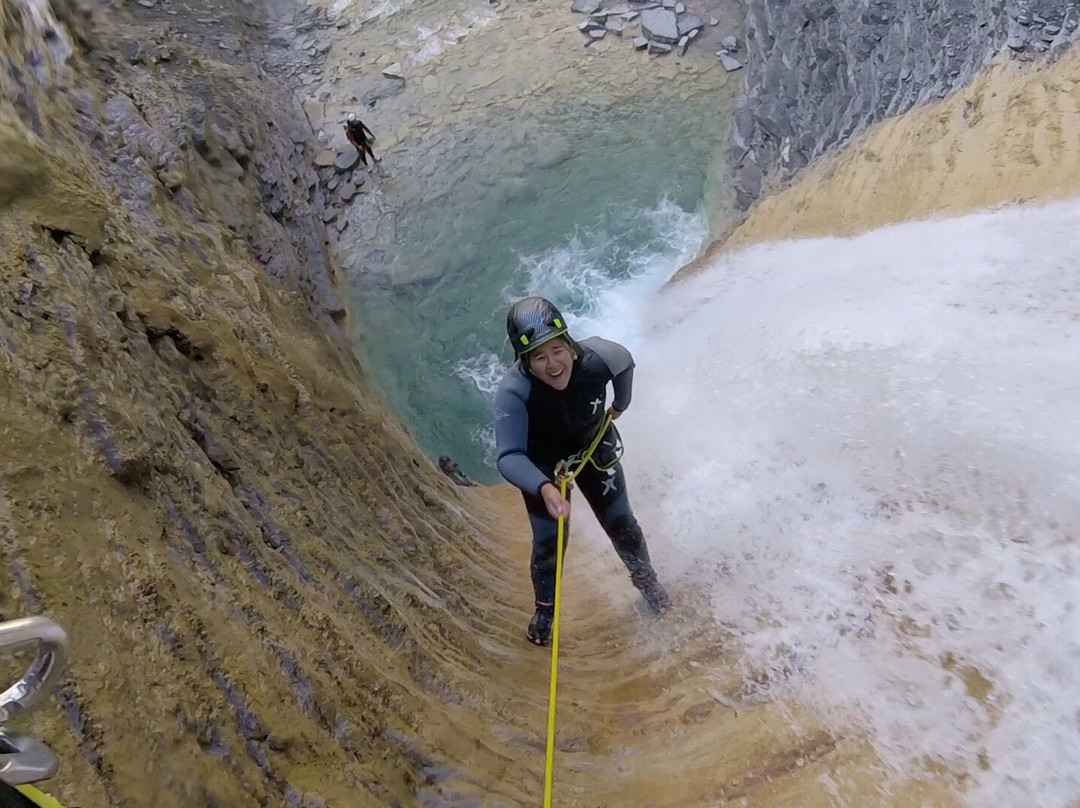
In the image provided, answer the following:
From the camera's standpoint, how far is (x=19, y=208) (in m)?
2.99

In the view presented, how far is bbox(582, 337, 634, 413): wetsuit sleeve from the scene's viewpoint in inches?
118

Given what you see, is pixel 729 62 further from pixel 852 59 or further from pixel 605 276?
pixel 605 276

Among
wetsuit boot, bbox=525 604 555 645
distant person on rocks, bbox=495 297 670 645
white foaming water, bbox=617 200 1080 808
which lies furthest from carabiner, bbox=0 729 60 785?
wetsuit boot, bbox=525 604 555 645

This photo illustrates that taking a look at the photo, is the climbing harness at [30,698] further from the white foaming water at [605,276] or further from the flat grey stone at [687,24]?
the flat grey stone at [687,24]

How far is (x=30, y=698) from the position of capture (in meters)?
1.13

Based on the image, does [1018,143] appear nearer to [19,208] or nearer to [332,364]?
[332,364]

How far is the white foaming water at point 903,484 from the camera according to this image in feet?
8.54

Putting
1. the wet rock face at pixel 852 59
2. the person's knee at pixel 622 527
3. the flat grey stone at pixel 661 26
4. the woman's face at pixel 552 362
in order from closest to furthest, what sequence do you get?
1. the woman's face at pixel 552 362
2. the person's knee at pixel 622 527
3. the wet rock face at pixel 852 59
4. the flat grey stone at pixel 661 26

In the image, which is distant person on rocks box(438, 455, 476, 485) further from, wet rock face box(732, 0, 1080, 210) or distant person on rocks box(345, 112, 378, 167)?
distant person on rocks box(345, 112, 378, 167)

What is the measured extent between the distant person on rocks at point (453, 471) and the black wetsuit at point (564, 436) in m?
2.98

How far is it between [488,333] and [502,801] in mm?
6015

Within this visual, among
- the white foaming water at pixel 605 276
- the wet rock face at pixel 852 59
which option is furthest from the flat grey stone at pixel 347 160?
the wet rock face at pixel 852 59

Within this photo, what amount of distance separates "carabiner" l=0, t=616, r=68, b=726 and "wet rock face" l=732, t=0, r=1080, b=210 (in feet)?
23.1

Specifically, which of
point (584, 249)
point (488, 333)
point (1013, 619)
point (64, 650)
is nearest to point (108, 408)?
point (64, 650)
